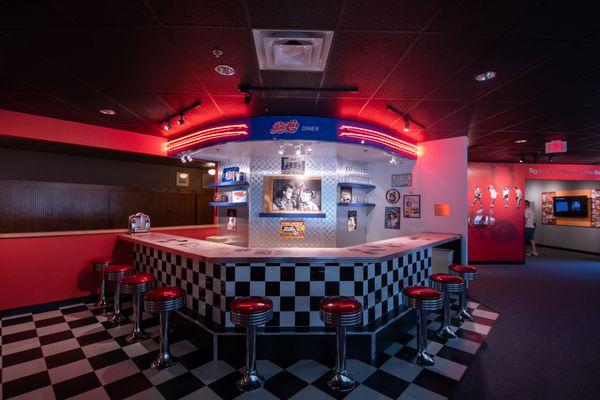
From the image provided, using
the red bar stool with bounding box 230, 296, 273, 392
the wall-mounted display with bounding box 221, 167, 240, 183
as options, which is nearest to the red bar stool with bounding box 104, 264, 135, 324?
the wall-mounted display with bounding box 221, 167, 240, 183

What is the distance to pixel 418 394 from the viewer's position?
A: 2.23 metres

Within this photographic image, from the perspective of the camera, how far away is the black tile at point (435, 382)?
2283mm

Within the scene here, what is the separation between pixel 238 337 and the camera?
2.71 meters

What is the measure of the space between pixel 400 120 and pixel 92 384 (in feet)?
15.8

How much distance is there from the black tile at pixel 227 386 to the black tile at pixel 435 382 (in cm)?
160

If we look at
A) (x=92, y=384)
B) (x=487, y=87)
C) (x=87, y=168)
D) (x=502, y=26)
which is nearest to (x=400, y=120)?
(x=487, y=87)

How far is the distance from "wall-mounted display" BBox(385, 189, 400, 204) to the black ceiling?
1871 millimetres

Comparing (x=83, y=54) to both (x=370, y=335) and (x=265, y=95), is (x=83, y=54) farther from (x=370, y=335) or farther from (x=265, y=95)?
(x=370, y=335)

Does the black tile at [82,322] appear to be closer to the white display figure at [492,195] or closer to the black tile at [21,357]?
the black tile at [21,357]

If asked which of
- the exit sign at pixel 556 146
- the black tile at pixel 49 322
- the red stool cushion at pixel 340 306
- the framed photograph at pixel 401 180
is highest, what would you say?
the exit sign at pixel 556 146

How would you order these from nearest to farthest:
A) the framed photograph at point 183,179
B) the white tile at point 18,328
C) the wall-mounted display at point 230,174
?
the white tile at point 18,328, the wall-mounted display at point 230,174, the framed photograph at point 183,179

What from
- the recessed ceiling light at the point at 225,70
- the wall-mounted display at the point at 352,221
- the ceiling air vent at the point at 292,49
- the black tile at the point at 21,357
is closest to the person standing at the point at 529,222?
the wall-mounted display at the point at 352,221

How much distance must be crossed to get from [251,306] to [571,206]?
12.0m

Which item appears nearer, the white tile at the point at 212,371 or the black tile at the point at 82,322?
the white tile at the point at 212,371
